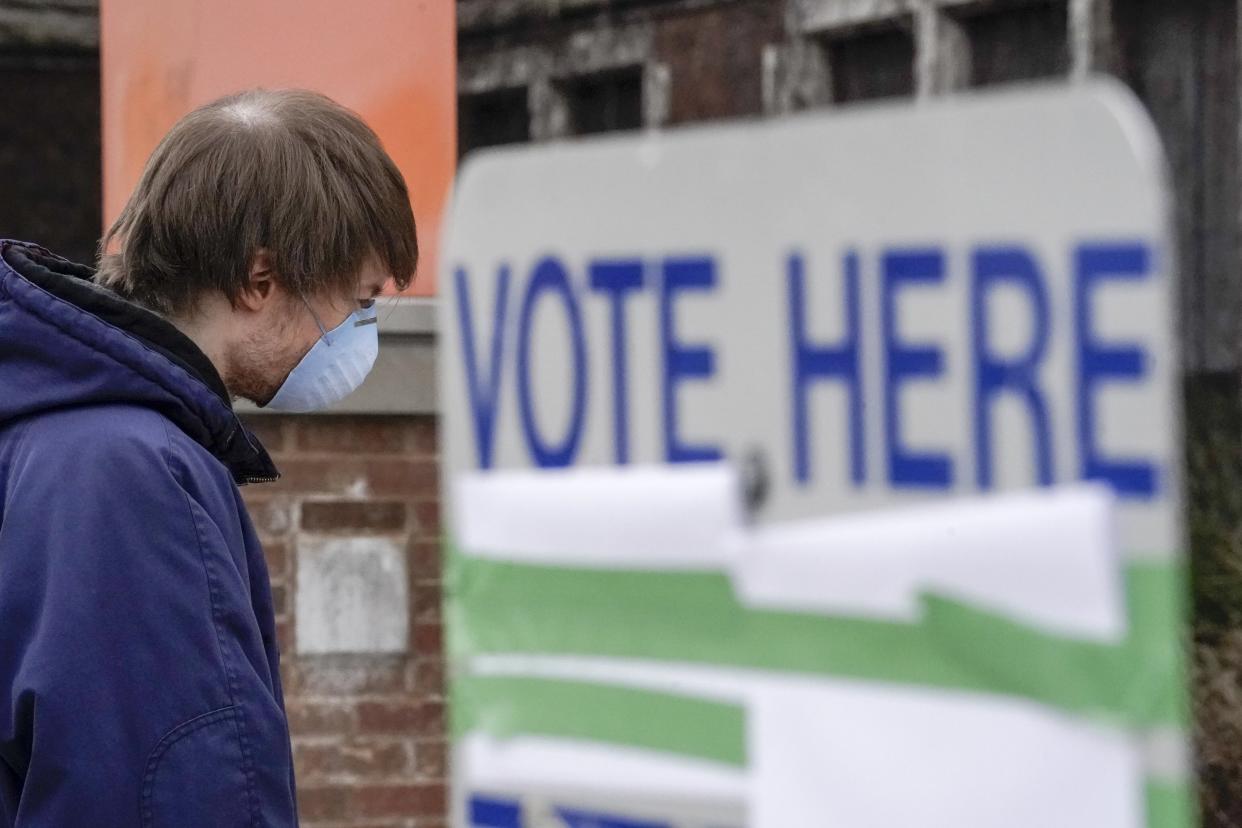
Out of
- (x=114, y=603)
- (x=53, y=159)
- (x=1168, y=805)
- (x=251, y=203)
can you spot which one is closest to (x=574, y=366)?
(x=1168, y=805)

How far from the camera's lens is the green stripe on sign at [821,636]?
958 mm

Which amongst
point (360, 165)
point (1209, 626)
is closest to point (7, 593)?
point (360, 165)

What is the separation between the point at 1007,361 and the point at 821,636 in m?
0.18

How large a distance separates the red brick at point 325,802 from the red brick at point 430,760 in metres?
0.16

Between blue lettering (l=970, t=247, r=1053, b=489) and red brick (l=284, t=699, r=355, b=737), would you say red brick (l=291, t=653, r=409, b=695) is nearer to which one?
red brick (l=284, t=699, r=355, b=737)

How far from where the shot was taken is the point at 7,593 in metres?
1.64

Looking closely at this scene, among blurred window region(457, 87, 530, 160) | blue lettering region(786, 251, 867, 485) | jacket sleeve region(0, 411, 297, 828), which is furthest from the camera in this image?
blurred window region(457, 87, 530, 160)

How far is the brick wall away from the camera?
403 centimetres

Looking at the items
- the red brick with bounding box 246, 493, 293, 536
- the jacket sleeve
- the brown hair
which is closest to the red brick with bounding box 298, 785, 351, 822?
the red brick with bounding box 246, 493, 293, 536

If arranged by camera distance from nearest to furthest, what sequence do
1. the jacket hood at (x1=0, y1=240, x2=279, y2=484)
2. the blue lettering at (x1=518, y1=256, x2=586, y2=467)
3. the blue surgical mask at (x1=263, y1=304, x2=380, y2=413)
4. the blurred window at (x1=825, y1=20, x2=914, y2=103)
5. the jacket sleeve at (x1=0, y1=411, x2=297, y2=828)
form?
the blue lettering at (x1=518, y1=256, x2=586, y2=467) < the jacket sleeve at (x1=0, y1=411, x2=297, y2=828) < the jacket hood at (x1=0, y1=240, x2=279, y2=484) < the blue surgical mask at (x1=263, y1=304, x2=380, y2=413) < the blurred window at (x1=825, y1=20, x2=914, y2=103)

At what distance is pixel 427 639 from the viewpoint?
4102 millimetres

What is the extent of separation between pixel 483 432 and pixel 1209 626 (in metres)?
3.20

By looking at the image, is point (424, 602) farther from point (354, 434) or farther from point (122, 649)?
point (122, 649)

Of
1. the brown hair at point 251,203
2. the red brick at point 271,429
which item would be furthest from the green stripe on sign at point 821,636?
the red brick at point 271,429
